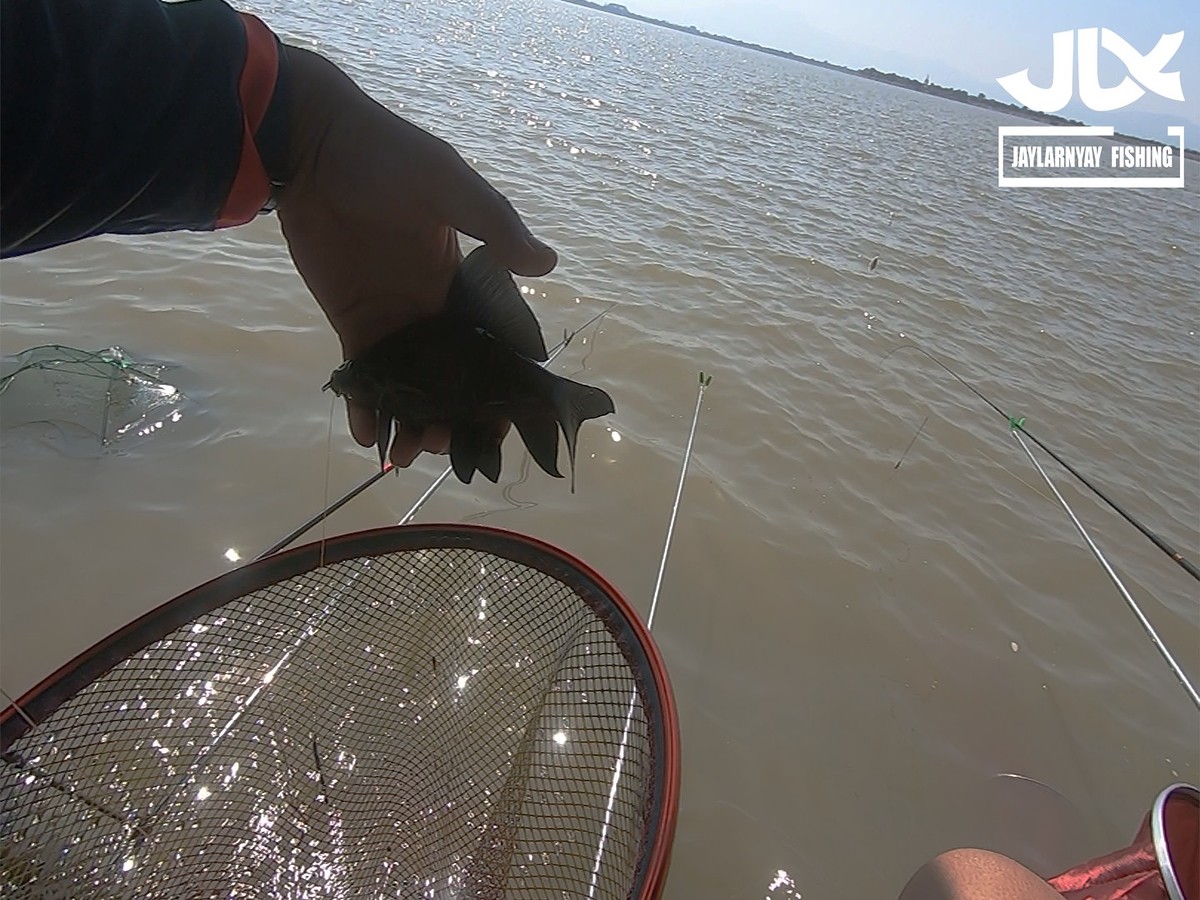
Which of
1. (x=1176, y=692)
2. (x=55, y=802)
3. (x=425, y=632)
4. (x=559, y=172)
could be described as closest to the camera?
(x=55, y=802)

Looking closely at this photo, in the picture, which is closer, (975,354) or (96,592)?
(96,592)

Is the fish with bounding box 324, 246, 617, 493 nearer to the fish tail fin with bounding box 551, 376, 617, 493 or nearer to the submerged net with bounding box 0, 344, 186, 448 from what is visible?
the fish tail fin with bounding box 551, 376, 617, 493

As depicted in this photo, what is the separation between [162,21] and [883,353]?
19.9 feet

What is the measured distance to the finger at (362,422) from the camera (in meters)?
1.80

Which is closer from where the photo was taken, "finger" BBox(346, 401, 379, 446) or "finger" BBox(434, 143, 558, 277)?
"finger" BBox(434, 143, 558, 277)

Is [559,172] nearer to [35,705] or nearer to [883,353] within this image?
[883,353]

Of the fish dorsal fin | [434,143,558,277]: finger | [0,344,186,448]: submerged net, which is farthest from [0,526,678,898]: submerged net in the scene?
[0,344,186,448]: submerged net

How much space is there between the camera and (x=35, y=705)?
1.57m

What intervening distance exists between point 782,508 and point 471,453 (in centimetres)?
269

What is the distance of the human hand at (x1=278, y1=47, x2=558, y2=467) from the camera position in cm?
129

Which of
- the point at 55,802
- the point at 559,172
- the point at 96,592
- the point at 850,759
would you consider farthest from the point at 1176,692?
the point at 559,172

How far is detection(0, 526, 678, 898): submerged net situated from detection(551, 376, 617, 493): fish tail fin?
1.08 feet

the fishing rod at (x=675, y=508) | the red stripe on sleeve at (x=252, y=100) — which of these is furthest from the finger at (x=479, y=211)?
the fishing rod at (x=675, y=508)

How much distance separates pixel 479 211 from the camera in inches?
54.4
